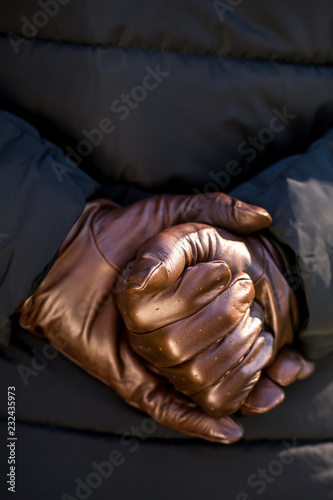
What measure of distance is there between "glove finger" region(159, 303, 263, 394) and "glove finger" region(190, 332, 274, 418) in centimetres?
2

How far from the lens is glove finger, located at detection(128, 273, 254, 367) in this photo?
740mm

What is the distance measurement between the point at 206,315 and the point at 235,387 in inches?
6.2

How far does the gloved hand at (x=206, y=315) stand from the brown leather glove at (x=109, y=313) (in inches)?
1.6

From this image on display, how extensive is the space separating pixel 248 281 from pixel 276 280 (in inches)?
5.3

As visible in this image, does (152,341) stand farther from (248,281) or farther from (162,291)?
(248,281)

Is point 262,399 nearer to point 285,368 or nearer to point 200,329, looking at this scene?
point 285,368

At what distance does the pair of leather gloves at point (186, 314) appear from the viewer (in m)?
0.75

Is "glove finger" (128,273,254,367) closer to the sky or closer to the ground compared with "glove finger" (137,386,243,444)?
closer to the sky

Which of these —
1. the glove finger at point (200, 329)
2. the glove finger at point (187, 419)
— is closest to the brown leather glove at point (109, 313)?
the glove finger at point (187, 419)

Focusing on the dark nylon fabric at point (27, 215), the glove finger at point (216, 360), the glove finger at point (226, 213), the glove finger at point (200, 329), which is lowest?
the glove finger at point (216, 360)

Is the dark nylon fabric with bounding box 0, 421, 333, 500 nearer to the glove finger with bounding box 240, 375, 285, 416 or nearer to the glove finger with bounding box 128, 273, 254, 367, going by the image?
the glove finger with bounding box 240, 375, 285, 416

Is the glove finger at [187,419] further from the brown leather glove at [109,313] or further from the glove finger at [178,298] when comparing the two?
the glove finger at [178,298]

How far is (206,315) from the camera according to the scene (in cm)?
75

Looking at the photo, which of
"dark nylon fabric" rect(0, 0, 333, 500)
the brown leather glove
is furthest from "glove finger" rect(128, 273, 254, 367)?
"dark nylon fabric" rect(0, 0, 333, 500)
